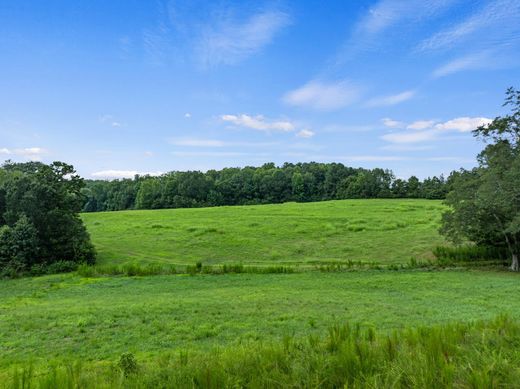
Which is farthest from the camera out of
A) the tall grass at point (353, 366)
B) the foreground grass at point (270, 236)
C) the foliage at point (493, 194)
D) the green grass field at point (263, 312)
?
the foreground grass at point (270, 236)

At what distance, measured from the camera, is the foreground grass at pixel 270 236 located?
33.9 metres

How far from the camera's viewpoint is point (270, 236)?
4162 cm

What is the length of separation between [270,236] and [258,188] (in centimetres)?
5528

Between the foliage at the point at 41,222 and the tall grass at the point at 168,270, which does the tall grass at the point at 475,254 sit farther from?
the foliage at the point at 41,222

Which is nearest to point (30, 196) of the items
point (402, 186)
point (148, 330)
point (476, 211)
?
point (148, 330)

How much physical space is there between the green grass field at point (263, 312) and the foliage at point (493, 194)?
3628mm

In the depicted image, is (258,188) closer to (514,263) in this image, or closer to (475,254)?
(475,254)

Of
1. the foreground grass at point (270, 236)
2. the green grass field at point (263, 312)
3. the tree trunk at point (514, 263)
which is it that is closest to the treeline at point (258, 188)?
the foreground grass at point (270, 236)

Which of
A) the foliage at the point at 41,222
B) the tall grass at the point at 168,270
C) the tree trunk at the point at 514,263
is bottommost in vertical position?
the tall grass at the point at 168,270

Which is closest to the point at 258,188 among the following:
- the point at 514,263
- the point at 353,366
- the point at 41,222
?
the point at 41,222

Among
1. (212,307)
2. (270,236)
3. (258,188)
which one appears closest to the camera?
(212,307)

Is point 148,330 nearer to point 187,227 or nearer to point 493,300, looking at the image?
point 493,300

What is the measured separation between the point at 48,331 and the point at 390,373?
12.2 meters

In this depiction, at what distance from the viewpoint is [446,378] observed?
10.3 feet
